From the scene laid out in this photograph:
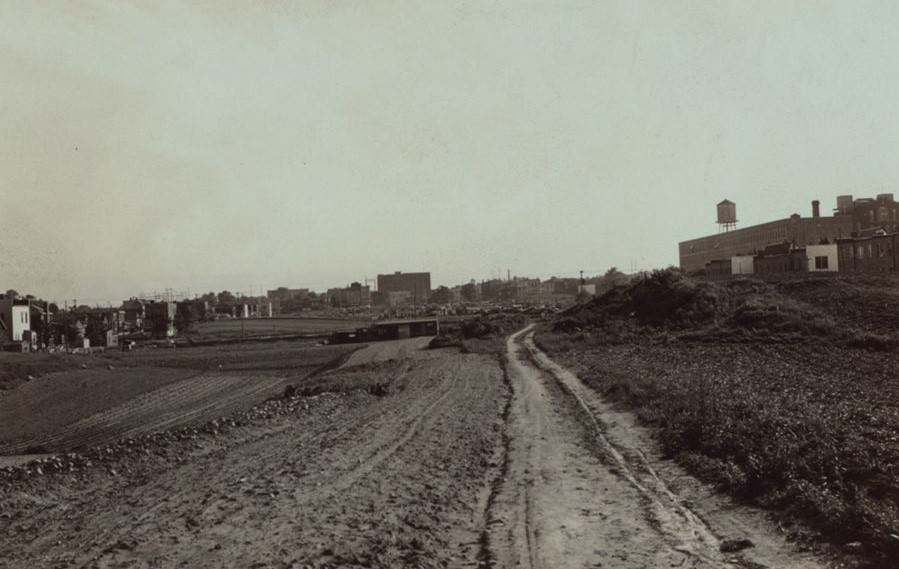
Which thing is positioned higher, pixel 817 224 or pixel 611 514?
pixel 817 224

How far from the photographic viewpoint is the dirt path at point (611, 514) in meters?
7.89

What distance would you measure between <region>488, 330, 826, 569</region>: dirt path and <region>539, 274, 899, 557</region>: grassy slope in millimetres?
651

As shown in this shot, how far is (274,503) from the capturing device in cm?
1015

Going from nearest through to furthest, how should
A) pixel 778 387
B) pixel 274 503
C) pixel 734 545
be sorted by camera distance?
pixel 734 545 → pixel 274 503 → pixel 778 387

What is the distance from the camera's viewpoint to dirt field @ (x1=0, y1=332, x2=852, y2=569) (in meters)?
8.05

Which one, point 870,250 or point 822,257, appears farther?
point 822,257

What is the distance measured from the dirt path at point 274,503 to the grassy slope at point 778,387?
13.2 feet

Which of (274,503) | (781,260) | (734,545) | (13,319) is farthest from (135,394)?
(781,260)

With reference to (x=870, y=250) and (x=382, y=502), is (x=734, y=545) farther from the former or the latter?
(x=870, y=250)

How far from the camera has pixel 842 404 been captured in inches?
598

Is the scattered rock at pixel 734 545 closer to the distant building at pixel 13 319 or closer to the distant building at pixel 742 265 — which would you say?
the distant building at pixel 742 265

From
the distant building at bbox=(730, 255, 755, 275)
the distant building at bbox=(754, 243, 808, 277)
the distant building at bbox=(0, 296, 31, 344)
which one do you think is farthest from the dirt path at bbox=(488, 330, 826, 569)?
the distant building at bbox=(0, 296, 31, 344)

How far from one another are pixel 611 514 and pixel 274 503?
4.69 metres

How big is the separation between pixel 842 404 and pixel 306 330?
110 metres
